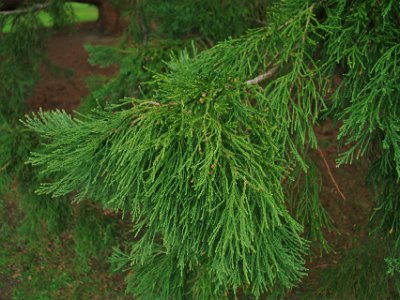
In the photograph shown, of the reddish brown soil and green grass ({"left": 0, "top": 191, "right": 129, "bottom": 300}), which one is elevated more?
the reddish brown soil

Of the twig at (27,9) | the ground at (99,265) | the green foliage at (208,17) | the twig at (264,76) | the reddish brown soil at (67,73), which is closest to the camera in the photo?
the twig at (264,76)

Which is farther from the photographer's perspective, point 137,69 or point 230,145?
point 137,69

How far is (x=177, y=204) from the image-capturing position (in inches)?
83.5

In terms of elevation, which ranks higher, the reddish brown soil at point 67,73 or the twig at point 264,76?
the twig at point 264,76

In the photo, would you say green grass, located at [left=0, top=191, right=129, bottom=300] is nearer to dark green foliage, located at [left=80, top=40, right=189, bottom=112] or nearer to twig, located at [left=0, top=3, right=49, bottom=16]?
twig, located at [left=0, top=3, right=49, bottom=16]

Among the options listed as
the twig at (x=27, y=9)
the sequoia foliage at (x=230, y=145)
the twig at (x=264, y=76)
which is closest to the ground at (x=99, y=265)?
the twig at (x=27, y=9)

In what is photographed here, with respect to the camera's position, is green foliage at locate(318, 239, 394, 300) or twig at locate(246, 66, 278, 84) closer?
twig at locate(246, 66, 278, 84)

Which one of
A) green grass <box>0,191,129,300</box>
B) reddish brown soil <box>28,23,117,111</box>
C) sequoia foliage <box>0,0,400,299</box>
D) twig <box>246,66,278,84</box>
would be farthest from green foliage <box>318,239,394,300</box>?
reddish brown soil <box>28,23,117,111</box>

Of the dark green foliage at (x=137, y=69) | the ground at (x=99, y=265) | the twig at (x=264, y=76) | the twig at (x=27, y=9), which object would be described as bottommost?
the ground at (x=99, y=265)

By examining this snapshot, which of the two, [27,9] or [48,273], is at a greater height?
[27,9]

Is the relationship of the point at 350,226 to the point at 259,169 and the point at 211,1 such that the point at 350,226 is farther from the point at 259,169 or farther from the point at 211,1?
the point at 259,169

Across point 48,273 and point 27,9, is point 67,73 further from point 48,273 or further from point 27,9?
point 48,273

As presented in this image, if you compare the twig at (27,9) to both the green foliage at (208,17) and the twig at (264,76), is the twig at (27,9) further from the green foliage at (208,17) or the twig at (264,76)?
the twig at (264,76)

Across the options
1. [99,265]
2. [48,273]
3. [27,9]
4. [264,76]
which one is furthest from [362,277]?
[27,9]
